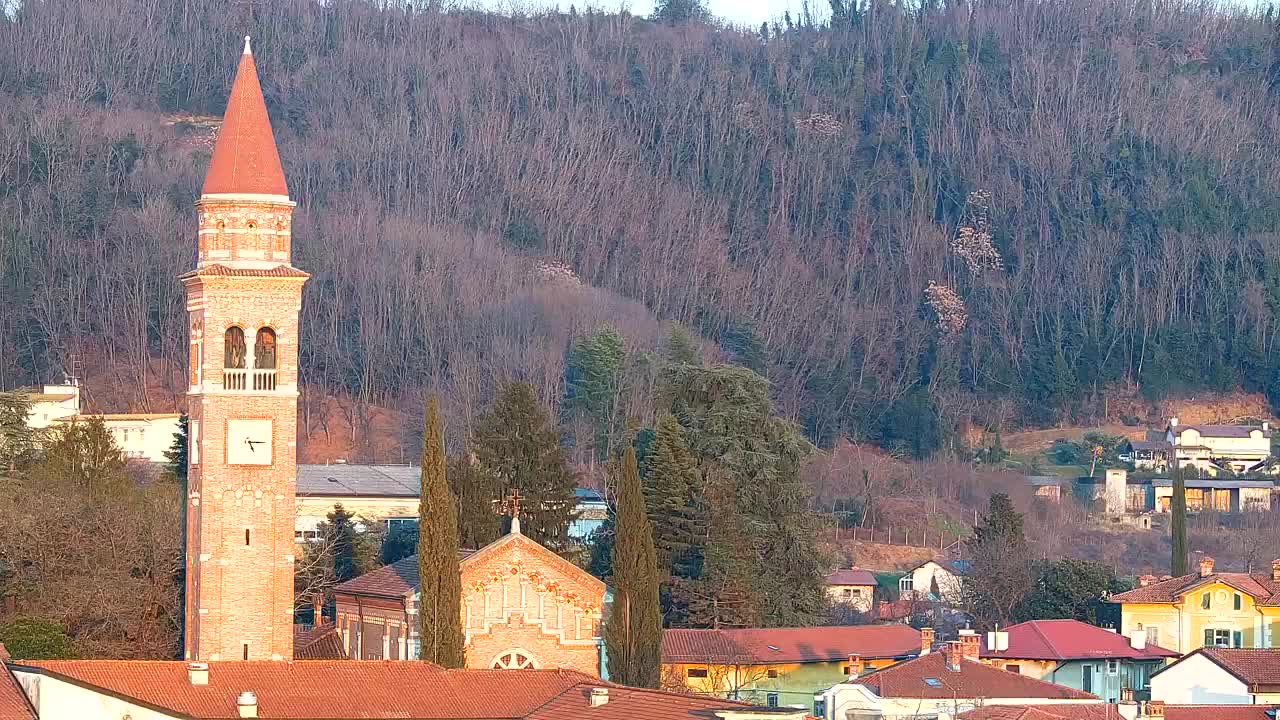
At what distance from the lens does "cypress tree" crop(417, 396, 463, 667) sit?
44.0 m

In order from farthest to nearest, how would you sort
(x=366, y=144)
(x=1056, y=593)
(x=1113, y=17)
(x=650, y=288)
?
(x=1113, y=17) → (x=366, y=144) → (x=650, y=288) → (x=1056, y=593)

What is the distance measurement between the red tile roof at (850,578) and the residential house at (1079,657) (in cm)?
1712

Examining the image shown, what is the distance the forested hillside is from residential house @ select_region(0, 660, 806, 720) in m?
42.7

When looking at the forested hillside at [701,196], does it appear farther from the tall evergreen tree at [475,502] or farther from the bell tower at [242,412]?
the bell tower at [242,412]

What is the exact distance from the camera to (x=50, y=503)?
52281mm

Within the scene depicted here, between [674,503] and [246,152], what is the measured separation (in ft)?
51.4

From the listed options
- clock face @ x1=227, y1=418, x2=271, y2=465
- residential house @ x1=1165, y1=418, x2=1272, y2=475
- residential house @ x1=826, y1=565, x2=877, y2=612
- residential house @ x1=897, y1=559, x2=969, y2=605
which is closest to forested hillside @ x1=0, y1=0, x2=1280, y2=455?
residential house @ x1=1165, y1=418, x2=1272, y2=475

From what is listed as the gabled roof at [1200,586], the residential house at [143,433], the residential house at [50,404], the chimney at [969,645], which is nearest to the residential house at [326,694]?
the chimney at [969,645]

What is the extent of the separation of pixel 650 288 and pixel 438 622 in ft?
226

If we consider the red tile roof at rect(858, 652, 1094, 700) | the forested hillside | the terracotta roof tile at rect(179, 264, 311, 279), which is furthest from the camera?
the forested hillside

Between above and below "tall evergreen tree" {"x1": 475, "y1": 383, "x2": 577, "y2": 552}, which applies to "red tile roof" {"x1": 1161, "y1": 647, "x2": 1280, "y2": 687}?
below

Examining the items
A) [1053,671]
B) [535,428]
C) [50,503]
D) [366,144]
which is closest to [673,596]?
[535,428]

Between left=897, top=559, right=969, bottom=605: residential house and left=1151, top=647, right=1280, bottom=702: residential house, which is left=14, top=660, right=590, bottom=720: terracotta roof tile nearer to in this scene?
left=1151, top=647, right=1280, bottom=702: residential house

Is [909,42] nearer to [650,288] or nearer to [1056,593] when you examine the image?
[650,288]
